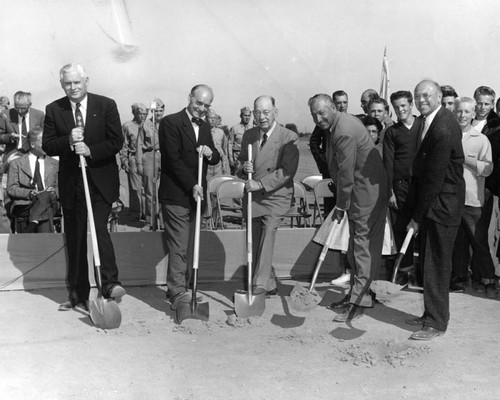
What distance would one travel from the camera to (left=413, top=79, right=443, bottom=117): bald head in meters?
4.93

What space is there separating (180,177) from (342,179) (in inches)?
52.1

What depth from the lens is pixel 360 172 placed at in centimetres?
545

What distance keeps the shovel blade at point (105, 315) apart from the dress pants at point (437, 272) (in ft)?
7.51

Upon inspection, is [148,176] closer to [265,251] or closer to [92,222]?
[265,251]

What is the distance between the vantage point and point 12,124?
390 inches

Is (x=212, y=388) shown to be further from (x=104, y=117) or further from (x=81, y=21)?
(x=81, y=21)

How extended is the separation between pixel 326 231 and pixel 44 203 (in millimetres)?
2911

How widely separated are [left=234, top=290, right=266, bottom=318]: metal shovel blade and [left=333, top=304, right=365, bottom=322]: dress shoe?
0.61 metres

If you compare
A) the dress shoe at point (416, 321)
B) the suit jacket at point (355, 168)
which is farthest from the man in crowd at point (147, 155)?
the dress shoe at point (416, 321)

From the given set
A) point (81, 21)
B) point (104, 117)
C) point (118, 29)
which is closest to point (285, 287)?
point (104, 117)

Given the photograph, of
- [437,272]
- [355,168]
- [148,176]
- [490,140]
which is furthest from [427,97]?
[148,176]

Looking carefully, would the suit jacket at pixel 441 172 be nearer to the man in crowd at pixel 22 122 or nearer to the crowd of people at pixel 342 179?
the crowd of people at pixel 342 179

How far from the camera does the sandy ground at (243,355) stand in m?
3.99

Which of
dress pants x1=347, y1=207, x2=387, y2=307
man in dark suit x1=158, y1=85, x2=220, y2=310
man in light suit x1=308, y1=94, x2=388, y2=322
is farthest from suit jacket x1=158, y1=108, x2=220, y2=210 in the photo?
dress pants x1=347, y1=207, x2=387, y2=307
